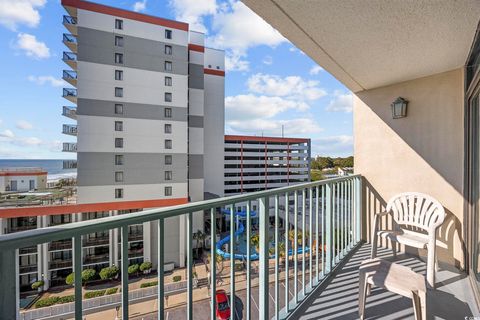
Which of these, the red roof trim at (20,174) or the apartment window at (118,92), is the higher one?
the apartment window at (118,92)

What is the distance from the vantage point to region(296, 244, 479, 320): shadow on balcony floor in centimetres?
163

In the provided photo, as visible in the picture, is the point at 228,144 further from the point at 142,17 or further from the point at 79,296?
the point at 79,296

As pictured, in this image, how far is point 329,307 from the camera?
1.72 metres

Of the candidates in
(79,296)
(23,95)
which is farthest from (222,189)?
(23,95)

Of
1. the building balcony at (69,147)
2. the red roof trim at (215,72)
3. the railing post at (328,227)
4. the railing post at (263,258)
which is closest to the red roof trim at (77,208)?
the building balcony at (69,147)

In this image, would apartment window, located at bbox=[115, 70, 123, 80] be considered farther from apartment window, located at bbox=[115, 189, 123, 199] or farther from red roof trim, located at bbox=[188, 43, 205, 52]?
apartment window, located at bbox=[115, 189, 123, 199]

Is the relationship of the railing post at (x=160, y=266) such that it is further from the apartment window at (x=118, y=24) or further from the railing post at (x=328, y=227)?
the apartment window at (x=118, y=24)

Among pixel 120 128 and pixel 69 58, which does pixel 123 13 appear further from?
pixel 120 128

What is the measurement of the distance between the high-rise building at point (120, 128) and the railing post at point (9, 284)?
37.2 ft

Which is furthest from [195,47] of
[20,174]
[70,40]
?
[20,174]

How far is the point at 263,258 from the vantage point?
56.8 inches

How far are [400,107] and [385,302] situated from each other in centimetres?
224

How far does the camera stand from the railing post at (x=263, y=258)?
4.71 ft

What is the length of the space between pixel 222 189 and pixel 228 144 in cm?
617
